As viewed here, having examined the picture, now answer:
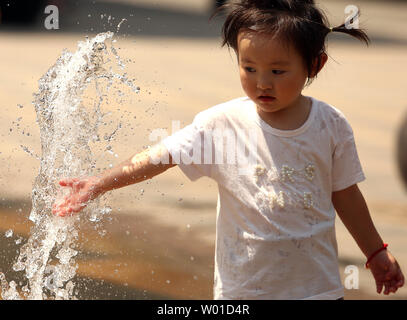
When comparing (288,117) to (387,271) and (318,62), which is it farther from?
(387,271)

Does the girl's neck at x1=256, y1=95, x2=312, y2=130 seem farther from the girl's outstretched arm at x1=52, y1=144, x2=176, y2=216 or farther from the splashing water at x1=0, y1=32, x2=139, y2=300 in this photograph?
the splashing water at x1=0, y1=32, x2=139, y2=300

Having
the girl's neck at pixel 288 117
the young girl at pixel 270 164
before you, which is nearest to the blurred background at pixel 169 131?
the young girl at pixel 270 164

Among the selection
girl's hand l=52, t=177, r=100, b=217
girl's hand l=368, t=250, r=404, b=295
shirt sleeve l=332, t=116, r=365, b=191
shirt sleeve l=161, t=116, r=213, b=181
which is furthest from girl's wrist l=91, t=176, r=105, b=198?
girl's hand l=368, t=250, r=404, b=295

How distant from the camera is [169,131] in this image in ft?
20.9

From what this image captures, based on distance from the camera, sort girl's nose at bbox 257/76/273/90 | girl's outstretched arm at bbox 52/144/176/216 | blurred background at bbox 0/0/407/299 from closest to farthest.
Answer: girl's nose at bbox 257/76/273/90 < girl's outstretched arm at bbox 52/144/176/216 < blurred background at bbox 0/0/407/299

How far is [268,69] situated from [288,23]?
0.15 meters

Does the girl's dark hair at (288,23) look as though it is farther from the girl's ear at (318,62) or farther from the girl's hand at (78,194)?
the girl's hand at (78,194)

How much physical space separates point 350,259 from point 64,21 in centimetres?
1090

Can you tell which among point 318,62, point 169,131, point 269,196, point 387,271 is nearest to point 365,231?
point 387,271

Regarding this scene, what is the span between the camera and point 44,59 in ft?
33.6

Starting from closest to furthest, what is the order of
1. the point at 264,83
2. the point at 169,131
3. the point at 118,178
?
the point at 264,83
the point at 118,178
the point at 169,131

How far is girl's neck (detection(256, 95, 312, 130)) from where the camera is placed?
2.48m
